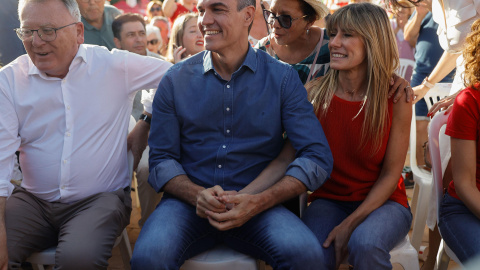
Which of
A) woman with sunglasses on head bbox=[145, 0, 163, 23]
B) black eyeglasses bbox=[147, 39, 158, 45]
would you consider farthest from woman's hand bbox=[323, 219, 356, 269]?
woman with sunglasses on head bbox=[145, 0, 163, 23]

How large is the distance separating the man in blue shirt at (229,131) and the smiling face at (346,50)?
0.28 meters

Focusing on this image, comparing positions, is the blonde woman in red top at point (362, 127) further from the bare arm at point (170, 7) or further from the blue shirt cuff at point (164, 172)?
the bare arm at point (170, 7)

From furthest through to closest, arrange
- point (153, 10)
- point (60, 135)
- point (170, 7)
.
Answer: point (153, 10) < point (170, 7) < point (60, 135)

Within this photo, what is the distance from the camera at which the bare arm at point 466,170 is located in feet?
8.11

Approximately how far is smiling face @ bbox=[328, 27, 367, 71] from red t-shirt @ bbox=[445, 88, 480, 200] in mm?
549

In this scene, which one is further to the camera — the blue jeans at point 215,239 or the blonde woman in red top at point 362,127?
the blonde woman in red top at point 362,127

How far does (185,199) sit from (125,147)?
0.68 meters

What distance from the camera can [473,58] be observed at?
2.58 metres

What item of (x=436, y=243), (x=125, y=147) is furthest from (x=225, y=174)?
(x=436, y=243)

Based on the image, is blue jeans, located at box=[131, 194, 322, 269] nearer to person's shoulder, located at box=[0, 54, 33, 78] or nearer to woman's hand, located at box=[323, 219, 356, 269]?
woman's hand, located at box=[323, 219, 356, 269]

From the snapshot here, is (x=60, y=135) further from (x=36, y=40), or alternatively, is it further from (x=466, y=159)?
(x=466, y=159)

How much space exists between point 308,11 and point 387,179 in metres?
1.22

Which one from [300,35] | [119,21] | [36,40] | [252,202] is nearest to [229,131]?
[252,202]

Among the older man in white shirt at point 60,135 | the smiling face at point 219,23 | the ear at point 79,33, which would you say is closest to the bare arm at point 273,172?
the smiling face at point 219,23
